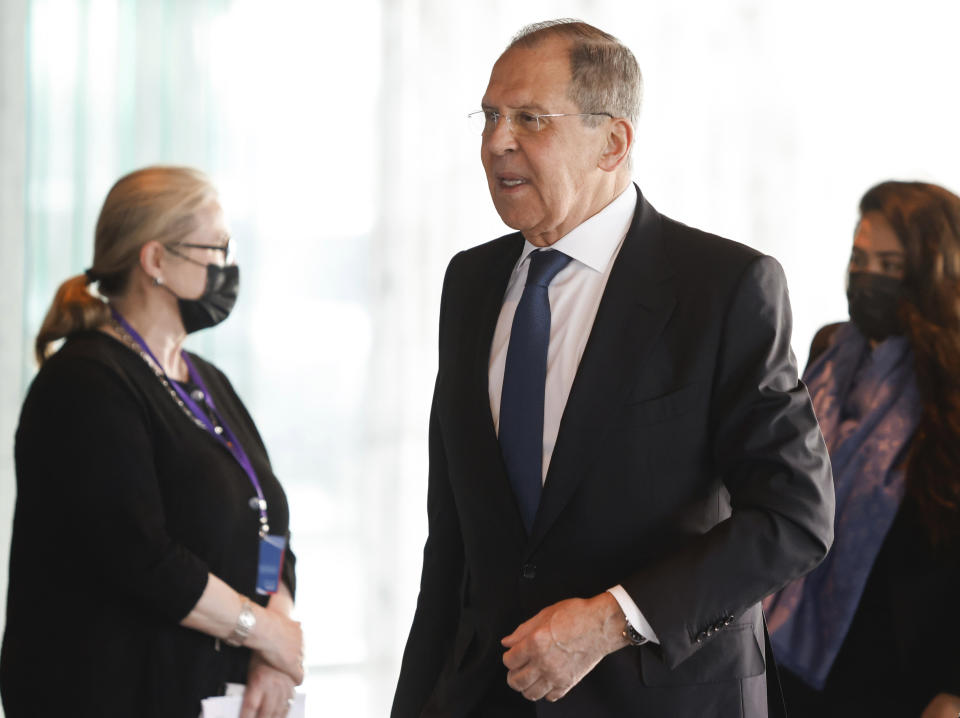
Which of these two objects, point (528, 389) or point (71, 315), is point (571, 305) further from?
point (71, 315)

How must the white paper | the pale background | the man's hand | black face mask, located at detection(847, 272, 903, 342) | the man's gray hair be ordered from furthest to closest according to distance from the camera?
the pale background → black face mask, located at detection(847, 272, 903, 342) → the white paper → the man's gray hair → the man's hand

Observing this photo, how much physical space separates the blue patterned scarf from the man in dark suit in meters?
0.81

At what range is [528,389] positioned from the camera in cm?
171

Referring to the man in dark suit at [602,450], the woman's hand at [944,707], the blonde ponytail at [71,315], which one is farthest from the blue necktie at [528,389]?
the woman's hand at [944,707]

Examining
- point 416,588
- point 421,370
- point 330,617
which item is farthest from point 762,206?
point 330,617

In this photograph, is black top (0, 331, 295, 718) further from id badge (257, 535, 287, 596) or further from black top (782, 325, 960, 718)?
black top (782, 325, 960, 718)

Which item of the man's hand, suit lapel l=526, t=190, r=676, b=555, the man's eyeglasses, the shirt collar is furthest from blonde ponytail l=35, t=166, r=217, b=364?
the man's hand

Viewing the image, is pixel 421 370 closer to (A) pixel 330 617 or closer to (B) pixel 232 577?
(A) pixel 330 617

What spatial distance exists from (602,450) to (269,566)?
102cm

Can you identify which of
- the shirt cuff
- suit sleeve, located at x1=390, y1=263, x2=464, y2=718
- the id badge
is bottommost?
the id badge

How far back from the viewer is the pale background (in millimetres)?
3539

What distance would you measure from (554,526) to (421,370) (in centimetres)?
233

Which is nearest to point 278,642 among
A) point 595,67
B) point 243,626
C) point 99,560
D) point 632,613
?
point 243,626

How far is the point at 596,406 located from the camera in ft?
5.26
